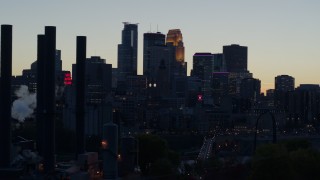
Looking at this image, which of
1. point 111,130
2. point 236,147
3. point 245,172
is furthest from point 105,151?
point 236,147

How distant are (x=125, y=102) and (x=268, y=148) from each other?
90.2 m

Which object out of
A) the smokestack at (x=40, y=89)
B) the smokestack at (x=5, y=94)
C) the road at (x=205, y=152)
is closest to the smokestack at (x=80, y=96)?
the smokestack at (x=40, y=89)

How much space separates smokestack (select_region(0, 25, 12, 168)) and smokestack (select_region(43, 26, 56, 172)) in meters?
2.06

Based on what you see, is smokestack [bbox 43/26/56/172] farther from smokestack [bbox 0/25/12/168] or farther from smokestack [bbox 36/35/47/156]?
smokestack [bbox 0/25/12/168]

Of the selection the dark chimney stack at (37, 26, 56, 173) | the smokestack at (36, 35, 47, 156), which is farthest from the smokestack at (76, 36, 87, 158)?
the dark chimney stack at (37, 26, 56, 173)

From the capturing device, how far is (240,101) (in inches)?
6127

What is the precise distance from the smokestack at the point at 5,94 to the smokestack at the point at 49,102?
2.06m

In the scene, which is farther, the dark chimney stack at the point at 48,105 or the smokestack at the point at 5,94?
the dark chimney stack at the point at 48,105

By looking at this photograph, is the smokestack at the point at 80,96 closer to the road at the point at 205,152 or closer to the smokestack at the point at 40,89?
the smokestack at the point at 40,89

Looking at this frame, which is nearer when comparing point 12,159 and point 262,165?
point 262,165

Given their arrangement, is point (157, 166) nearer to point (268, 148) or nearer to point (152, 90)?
point (268, 148)

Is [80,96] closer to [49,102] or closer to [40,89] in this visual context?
[40,89]

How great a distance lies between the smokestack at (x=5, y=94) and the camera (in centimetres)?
3725

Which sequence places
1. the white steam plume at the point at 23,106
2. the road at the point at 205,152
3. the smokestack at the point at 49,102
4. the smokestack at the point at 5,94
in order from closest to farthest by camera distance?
the smokestack at the point at 5,94
the smokestack at the point at 49,102
the white steam plume at the point at 23,106
the road at the point at 205,152
